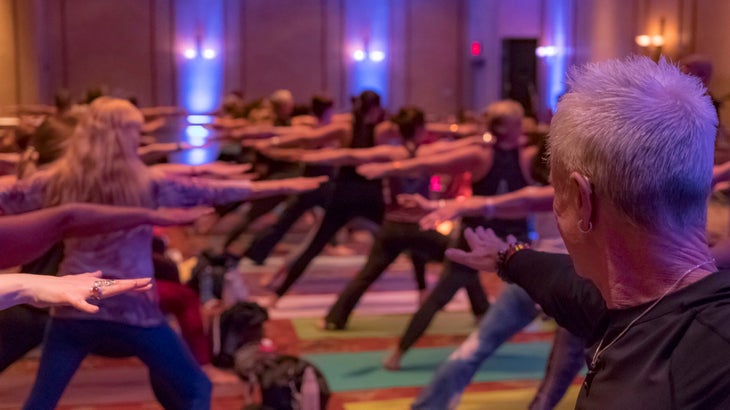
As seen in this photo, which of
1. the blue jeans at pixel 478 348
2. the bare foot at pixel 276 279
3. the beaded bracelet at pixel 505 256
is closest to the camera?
the beaded bracelet at pixel 505 256

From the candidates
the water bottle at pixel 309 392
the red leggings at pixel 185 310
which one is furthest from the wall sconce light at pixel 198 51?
the water bottle at pixel 309 392

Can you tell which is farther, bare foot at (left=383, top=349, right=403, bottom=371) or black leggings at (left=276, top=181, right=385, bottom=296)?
black leggings at (left=276, top=181, right=385, bottom=296)

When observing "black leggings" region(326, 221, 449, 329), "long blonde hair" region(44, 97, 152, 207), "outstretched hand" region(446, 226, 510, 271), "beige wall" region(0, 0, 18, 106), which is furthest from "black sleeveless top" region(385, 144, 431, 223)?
"beige wall" region(0, 0, 18, 106)

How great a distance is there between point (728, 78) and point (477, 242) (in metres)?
10.4

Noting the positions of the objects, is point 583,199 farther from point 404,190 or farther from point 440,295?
point 404,190

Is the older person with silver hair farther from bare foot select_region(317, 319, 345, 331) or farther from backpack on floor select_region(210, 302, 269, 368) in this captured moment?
bare foot select_region(317, 319, 345, 331)

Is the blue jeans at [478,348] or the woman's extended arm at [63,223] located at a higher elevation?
the woman's extended arm at [63,223]

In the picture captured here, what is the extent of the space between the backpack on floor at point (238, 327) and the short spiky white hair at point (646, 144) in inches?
135

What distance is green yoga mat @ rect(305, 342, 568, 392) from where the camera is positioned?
4.91m

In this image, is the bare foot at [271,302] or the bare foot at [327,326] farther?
the bare foot at [271,302]

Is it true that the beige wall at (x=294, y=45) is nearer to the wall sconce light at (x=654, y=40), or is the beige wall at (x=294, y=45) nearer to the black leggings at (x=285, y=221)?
the wall sconce light at (x=654, y=40)

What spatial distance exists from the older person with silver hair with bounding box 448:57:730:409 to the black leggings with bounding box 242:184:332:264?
221 inches

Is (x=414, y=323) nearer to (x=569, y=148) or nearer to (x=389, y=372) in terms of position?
(x=389, y=372)

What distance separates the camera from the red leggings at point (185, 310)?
4438mm
